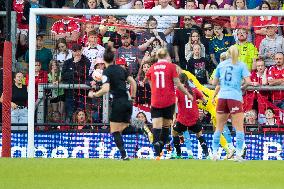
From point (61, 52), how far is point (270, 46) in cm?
455

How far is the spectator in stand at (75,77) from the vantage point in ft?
85.6

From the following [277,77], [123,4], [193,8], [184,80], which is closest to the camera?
[184,80]

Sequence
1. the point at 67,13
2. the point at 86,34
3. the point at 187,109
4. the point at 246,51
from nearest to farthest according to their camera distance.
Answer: the point at 187,109
the point at 67,13
the point at 246,51
the point at 86,34

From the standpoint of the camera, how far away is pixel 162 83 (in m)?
22.7

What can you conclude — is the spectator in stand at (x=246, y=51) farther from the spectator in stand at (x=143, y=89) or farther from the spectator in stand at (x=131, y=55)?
the spectator in stand at (x=131, y=55)

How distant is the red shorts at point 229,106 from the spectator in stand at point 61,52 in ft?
18.0

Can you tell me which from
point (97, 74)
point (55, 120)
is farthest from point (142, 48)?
point (55, 120)

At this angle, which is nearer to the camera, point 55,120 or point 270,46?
point 55,120

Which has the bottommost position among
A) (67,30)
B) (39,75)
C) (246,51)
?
(39,75)

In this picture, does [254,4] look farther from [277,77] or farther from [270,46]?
[277,77]

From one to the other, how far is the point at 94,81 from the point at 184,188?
385 inches

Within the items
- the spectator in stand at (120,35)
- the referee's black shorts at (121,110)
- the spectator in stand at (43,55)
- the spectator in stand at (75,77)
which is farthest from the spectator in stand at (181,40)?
the referee's black shorts at (121,110)

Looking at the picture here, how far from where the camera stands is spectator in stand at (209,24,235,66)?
2634cm

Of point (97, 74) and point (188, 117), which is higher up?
point (97, 74)
